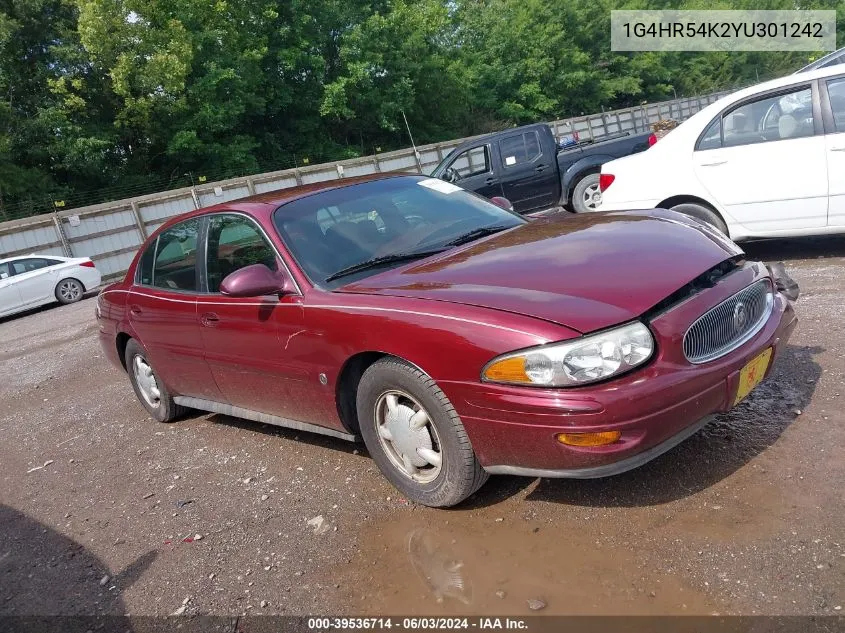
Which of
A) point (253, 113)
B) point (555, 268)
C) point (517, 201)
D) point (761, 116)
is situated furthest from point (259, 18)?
point (555, 268)

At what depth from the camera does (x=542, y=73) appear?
4647 cm

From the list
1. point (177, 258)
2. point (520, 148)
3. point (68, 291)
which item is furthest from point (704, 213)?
point (68, 291)

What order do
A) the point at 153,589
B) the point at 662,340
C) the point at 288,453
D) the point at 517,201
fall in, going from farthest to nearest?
1. the point at 517,201
2. the point at 288,453
3. the point at 153,589
4. the point at 662,340

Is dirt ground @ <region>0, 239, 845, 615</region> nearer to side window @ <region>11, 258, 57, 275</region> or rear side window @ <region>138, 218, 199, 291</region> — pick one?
rear side window @ <region>138, 218, 199, 291</region>

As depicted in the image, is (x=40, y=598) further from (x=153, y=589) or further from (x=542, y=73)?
(x=542, y=73)

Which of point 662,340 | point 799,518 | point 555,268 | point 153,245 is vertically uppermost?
point 153,245

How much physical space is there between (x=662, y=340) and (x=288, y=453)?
2.53m

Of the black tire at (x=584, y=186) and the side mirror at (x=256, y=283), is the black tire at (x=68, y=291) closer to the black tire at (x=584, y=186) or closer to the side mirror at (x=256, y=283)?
the black tire at (x=584, y=186)

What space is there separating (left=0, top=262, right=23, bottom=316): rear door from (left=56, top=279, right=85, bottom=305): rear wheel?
2.92 feet

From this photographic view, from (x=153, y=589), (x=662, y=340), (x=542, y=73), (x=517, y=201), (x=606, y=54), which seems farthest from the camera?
(x=606, y=54)

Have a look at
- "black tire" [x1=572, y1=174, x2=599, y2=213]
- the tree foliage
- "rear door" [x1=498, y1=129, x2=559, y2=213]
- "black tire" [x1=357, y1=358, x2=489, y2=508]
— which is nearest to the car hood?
"black tire" [x1=357, y1=358, x2=489, y2=508]

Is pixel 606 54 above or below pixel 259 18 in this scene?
below

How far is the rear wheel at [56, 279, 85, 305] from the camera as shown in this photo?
16.2 m

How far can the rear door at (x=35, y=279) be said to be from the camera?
50.9 feet
